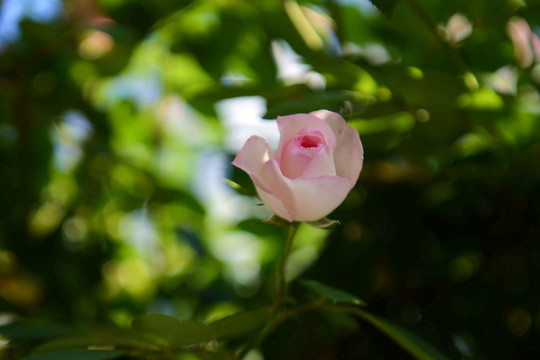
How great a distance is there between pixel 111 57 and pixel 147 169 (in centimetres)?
15

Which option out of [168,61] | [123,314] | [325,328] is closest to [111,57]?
[168,61]

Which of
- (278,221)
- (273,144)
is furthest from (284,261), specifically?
(273,144)

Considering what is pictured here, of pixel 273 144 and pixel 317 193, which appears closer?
pixel 317 193

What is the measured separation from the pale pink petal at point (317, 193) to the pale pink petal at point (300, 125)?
0.09 ft

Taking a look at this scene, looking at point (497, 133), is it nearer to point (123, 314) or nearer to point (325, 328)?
point (325, 328)

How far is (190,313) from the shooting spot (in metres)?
0.63

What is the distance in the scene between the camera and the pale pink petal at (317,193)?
25 centimetres

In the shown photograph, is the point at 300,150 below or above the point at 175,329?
above

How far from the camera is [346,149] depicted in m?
0.28

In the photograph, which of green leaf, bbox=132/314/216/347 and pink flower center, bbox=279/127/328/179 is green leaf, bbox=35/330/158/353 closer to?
green leaf, bbox=132/314/216/347

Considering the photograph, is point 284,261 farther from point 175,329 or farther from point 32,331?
point 32,331

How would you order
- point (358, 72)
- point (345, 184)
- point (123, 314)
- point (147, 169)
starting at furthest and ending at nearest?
point (147, 169) → point (123, 314) → point (358, 72) → point (345, 184)

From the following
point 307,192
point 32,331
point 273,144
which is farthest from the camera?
point 273,144

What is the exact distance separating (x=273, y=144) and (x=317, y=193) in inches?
12.7
